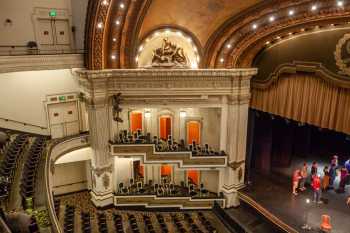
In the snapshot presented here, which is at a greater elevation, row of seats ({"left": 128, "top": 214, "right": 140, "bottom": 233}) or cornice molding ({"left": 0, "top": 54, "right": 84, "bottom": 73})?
cornice molding ({"left": 0, "top": 54, "right": 84, "bottom": 73})

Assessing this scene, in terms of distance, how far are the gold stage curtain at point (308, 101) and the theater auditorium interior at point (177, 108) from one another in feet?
0.15

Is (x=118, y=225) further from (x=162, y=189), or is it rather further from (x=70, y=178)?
(x=70, y=178)

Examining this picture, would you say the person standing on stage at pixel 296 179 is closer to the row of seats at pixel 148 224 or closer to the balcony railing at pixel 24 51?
the row of seats at pixel 148 224

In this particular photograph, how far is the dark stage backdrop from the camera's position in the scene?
49.8 ft

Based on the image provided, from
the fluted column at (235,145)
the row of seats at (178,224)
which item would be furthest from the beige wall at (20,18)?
the row of seats at (178,224)

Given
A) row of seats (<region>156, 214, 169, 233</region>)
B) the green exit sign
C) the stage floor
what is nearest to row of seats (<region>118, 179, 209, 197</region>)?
row of seats (<region>156, 214, 169, 233</region>)

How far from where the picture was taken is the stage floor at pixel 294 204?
11.1 m

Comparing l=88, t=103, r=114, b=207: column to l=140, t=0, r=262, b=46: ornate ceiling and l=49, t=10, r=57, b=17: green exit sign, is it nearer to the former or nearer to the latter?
l=140, t=0, r=262, b=46: ornate ceiling

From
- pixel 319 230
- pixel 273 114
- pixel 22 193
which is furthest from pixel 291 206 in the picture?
pixel 22 193

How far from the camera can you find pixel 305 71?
11.3 meters

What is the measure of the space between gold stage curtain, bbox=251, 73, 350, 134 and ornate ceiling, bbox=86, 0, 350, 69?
5.60ft

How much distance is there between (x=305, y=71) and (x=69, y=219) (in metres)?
10.9

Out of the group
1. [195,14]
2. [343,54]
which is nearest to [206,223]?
[343,54]

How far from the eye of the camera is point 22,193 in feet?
24.7
